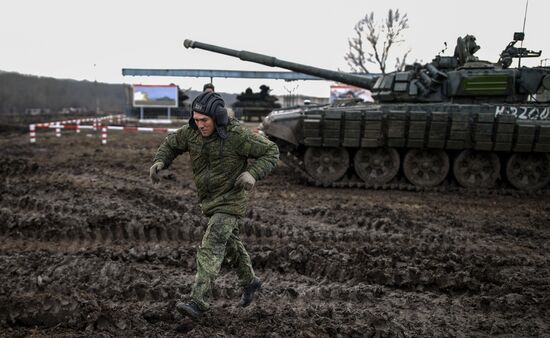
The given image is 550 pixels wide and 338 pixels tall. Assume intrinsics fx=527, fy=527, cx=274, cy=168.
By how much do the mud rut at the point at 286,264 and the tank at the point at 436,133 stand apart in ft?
3.70

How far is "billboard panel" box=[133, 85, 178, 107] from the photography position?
3077cm

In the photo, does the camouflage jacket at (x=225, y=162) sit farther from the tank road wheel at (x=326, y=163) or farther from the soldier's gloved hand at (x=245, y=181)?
the tank road wheel at (x=326, y=163)

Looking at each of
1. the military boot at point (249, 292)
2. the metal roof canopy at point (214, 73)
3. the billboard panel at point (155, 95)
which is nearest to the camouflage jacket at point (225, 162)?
the military boot at point (249, 292)

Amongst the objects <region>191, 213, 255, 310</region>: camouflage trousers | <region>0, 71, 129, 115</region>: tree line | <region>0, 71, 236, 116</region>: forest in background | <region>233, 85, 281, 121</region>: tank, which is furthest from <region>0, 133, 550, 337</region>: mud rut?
<region>0, 71, 129, 115</region>: tree line

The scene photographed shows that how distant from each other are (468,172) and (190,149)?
25.9 ft

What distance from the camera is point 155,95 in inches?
1229

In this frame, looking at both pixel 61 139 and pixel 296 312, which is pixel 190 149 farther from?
pixel 61 139

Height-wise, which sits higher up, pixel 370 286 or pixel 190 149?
pixel 190 149

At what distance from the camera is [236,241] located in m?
4.18

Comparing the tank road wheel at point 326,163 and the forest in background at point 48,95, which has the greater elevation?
the forest in background at point 48,95

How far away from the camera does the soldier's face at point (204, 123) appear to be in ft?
12.8

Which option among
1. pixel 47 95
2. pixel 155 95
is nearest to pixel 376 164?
pixel 155 95

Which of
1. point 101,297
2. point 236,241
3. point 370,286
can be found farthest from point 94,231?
point 370,286

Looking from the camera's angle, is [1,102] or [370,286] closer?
[370,286]
